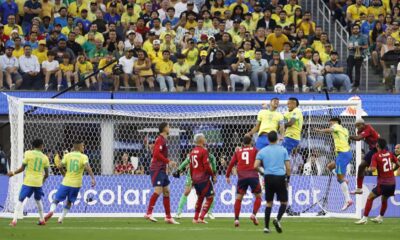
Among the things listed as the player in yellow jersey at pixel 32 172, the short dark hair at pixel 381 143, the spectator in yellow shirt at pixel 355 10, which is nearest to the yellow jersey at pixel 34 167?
the player in yellow jersey at pixel 32 172

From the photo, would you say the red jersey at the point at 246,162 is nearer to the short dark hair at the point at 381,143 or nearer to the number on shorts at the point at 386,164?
the short dark hair at the point at 381,143

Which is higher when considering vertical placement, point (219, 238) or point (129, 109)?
point (129, 109)

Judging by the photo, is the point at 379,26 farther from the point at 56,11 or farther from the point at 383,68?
the point at 56,11

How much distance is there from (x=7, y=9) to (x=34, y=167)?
12324mm

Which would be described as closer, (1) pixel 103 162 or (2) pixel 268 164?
(2) pixel 268 164

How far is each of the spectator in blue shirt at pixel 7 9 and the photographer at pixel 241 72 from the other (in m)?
7.03

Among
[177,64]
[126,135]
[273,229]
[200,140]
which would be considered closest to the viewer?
[273,229]

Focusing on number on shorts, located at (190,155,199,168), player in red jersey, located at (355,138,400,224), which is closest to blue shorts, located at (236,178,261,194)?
number on shorts, located at (190,155,199,168)

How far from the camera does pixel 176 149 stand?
3347 centimetres

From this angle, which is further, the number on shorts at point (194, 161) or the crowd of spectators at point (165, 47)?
the crowd of spectators at point (165, 47)

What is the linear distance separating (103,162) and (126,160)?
600mm

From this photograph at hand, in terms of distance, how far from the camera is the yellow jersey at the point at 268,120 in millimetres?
28031

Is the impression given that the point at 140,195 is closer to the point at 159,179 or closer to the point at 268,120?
the point at 159,179

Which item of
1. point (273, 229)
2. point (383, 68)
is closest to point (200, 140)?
point (273, 229)
